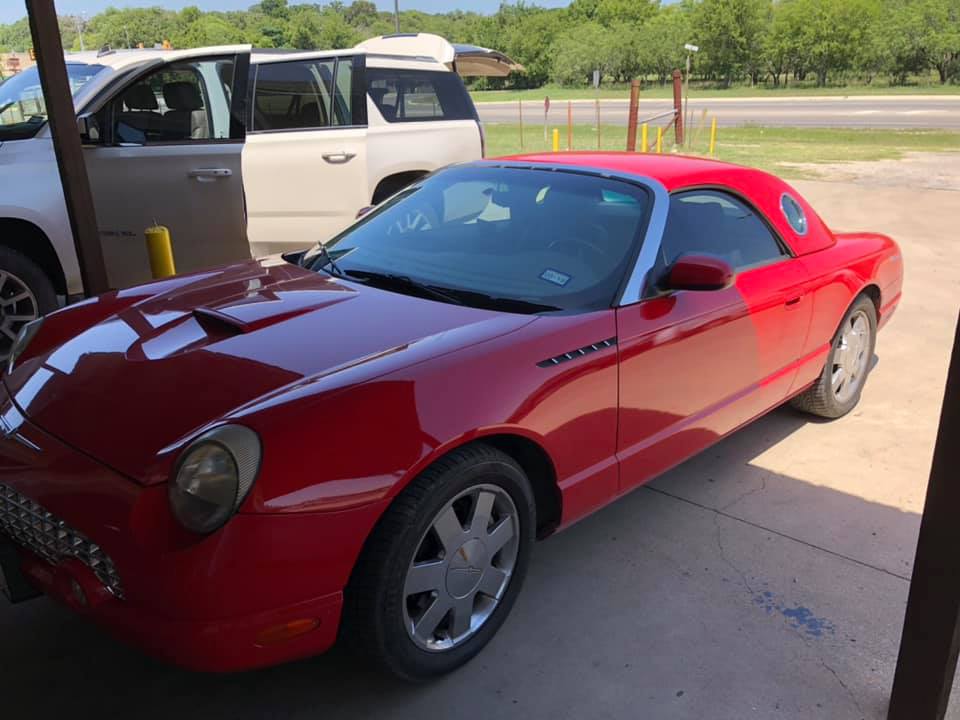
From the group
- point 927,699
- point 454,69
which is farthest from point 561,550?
point 454,69

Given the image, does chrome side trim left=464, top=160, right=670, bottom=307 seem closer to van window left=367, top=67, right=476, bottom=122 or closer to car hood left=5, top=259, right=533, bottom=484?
car hood left=5, top=259, right=533, bottom=484

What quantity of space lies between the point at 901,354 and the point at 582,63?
75.9 meters

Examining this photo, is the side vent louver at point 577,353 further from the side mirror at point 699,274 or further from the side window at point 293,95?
the side window at point 293,95

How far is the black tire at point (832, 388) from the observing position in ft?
13.8

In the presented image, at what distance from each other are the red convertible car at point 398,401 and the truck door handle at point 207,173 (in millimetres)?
2467

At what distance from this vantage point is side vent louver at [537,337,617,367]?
255 cm

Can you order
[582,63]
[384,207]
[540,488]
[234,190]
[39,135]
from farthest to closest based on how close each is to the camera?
[582,63] < [234,190] < [39,135] < [384,207] < [540,488]

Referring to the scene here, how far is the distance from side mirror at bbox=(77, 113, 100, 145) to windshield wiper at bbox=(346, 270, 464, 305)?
133 inches

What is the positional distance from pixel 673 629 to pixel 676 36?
262 ft

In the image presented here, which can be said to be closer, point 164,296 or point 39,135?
point 164,296

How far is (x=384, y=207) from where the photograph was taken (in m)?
3.82

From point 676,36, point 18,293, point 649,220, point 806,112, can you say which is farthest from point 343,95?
point 676,36

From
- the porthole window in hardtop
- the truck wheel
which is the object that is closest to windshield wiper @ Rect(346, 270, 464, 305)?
the porthole window in hardtop

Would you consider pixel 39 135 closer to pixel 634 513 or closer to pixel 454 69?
pixel 454 69
